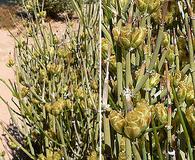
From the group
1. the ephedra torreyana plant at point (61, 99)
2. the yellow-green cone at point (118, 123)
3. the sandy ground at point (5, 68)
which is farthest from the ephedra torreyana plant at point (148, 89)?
the sandy ground at point (5, 68)

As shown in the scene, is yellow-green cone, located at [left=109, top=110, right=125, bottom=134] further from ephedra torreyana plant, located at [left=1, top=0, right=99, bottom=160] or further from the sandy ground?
the sandy ground

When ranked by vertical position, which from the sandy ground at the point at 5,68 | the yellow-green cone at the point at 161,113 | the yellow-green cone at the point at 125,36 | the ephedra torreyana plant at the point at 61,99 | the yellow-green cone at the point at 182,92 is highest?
the yellow-green cone at the point at 125,36

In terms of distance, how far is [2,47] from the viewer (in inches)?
266

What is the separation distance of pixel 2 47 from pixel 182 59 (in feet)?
20.2

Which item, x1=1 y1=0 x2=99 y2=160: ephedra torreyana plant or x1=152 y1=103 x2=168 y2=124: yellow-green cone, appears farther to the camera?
x1=1 y1=0 x2=99 y2=160: ephedra torreyana plant

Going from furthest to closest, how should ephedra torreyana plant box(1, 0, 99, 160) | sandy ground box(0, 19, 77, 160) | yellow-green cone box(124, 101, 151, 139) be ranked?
sandy ground box(0, 19, 77, 160) < ephedra torreyana plant box(1, 0, 99, 160) < yellow-green cone box(124, 101, 151, 139)

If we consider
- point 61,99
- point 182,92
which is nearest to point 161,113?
point 182,92

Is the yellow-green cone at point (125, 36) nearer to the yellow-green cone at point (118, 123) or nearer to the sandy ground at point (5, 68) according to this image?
the yellow-green cone at point (118, 123)

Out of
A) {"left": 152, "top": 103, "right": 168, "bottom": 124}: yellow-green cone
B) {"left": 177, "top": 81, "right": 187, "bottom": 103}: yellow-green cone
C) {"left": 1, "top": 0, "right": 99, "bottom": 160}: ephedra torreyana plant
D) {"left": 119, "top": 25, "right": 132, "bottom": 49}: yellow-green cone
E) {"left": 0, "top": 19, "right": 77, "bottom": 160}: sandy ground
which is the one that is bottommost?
{"left": 0, "top": 19, "right": 77, "bottom": 160}: sandy ground

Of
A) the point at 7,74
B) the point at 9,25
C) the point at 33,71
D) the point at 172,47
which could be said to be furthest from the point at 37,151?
the point at 9,25

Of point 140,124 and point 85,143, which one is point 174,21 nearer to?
point 140,124

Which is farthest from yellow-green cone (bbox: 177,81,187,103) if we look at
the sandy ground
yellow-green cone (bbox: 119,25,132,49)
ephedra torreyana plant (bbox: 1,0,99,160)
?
the sandy ground

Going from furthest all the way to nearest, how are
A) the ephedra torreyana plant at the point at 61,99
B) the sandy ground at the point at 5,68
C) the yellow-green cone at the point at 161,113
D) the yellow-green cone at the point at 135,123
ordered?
the sandy ground at the point at 5,68
the ephedra torreyana plant at the point at 61,99
the yellow-green cone at the point at 161,113
the yellow-green cone at the point at 135,123

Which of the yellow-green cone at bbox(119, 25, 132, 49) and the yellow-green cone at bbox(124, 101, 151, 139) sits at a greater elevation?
the yellow-green cone at bbox(119, 25, 132, 49)
